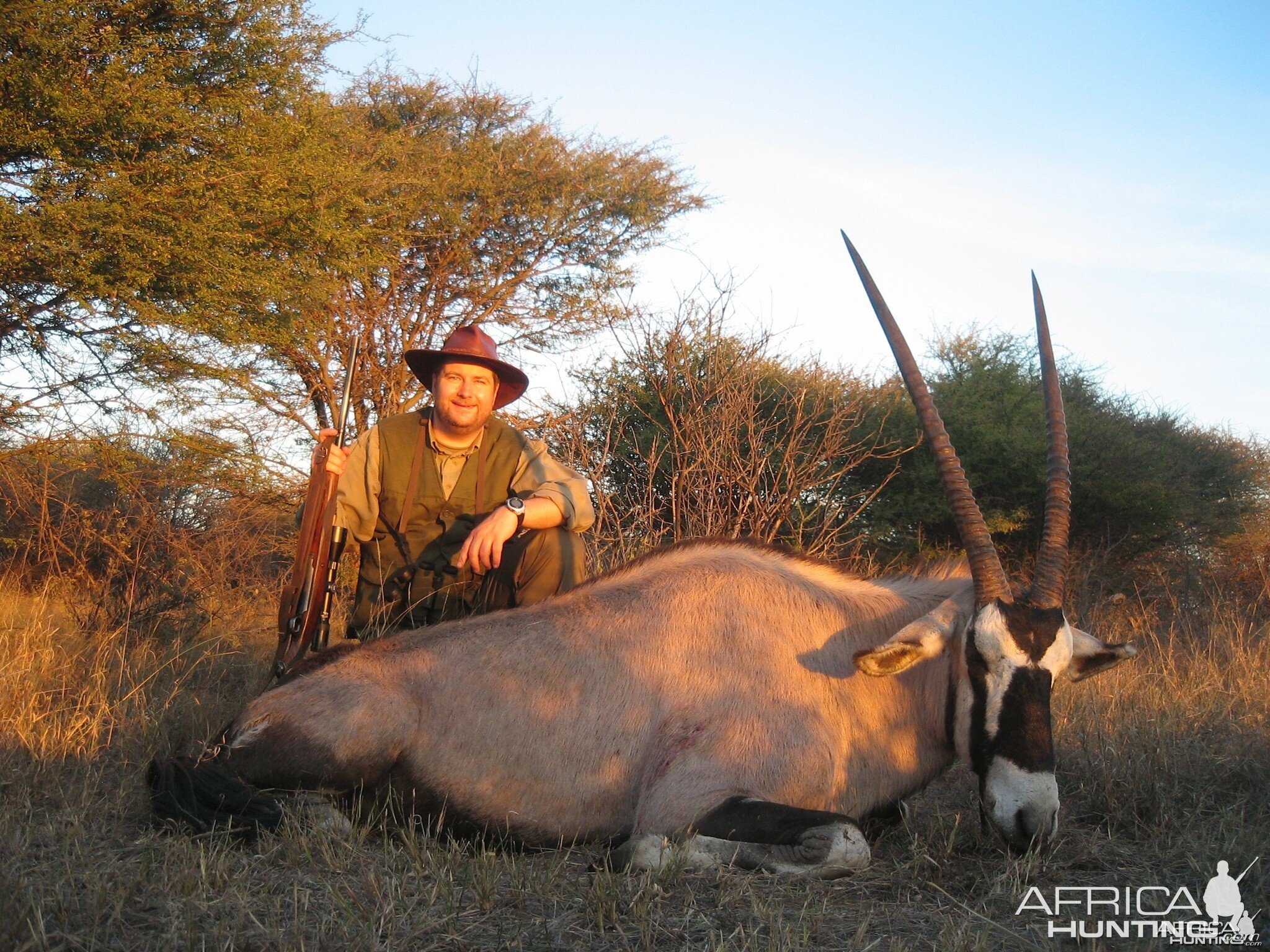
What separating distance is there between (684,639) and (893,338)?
1407 millimetres

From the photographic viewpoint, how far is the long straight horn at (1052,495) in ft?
12.2

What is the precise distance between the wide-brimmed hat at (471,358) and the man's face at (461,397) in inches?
1.9

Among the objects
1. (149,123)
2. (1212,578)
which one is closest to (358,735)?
(149,123)

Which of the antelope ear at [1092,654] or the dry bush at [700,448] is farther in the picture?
the dry bush at [700,448]

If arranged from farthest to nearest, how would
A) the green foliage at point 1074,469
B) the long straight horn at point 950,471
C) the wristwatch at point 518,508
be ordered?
the green foliage at point 1074,469
the wristwatch at point 518,508
the long straight horn at point 950,471

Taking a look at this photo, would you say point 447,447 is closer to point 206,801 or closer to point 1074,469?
point 206,801

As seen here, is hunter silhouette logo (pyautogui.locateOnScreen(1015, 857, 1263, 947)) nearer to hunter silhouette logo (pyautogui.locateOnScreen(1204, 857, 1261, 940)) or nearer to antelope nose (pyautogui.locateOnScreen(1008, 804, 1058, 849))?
hunter silhouette logo (pyautogui.locateOnScreen(1204, 857, 1261, 940))

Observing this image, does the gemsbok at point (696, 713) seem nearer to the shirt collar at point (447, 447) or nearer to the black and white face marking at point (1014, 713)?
the black and white face marking at point (1014, 713)

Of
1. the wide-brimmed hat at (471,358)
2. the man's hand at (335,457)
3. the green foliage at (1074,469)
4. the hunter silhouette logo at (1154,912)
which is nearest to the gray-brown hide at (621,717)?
the hunter silhouette logo at (1154,912)

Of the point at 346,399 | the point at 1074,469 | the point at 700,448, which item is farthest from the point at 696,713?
the point at 1074,469

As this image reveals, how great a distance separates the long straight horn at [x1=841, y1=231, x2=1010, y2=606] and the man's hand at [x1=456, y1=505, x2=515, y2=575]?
177 centimetres

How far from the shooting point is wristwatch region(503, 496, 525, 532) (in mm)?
4695

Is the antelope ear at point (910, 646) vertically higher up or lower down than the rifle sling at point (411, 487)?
lower down

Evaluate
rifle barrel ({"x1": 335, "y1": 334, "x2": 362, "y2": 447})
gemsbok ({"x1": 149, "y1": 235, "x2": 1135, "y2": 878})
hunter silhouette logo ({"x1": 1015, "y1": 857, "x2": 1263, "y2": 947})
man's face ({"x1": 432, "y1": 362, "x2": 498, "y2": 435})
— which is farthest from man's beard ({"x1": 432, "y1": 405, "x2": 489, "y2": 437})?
hunter silhouette logo ({"x1": 1015, "y1": 857, "x2": 1263, "y2": 947})
